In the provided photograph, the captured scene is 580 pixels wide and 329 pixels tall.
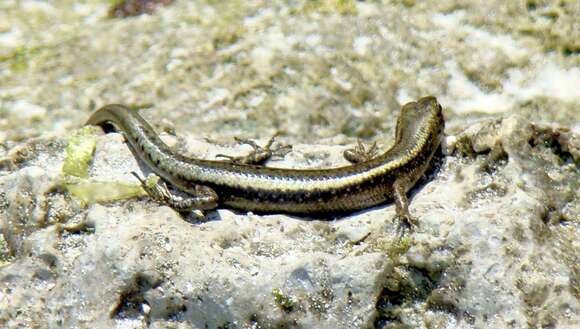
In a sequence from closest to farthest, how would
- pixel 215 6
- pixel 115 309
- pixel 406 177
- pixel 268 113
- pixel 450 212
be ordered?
pixel 115 309, pixel 450 212, pixel 406 177, pixel 268 113, pixel 215 6

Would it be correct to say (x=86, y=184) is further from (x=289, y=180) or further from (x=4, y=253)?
(x=289, y=180)

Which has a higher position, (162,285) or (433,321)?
(162,285)

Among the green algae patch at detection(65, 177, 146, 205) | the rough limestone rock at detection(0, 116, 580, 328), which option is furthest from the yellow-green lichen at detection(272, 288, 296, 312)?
the green algae patch at detection(65, 177, 146, 205)

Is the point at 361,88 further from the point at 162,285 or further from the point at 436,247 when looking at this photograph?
the point at 162,285

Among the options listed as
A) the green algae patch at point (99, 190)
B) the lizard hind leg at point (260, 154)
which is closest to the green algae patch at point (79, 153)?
the green algae patch at point (99, 190)

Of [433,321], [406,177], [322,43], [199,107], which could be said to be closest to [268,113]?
[199,107]

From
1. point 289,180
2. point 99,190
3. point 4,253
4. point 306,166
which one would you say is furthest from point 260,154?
point 4,253

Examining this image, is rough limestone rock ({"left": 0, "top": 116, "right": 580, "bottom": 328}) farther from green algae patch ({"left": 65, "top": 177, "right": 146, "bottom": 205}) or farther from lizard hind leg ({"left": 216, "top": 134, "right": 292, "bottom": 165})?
lizard hind leg ({"left": 216, "top": 134, "right": 292, "bottom": 165})
